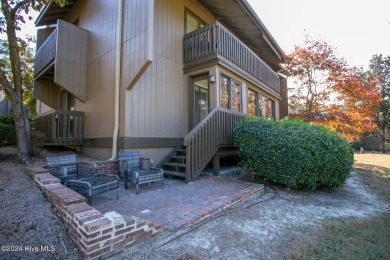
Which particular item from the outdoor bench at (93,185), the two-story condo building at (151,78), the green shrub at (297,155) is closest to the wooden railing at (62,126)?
the two-story condo building at (151,78)

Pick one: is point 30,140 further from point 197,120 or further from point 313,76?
point 313,76

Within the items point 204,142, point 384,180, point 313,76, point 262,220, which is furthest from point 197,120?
point 313,76

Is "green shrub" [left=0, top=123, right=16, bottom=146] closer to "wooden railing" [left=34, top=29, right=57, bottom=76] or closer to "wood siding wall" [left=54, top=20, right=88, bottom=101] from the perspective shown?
"wood siding wall" [left=54, top=20, right=88, bottom=101]

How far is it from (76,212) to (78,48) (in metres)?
7.47

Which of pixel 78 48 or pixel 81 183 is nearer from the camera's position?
pixel 81 183

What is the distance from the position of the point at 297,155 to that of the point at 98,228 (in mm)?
4598

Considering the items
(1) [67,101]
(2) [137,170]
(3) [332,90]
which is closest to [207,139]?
(2) [137,170]

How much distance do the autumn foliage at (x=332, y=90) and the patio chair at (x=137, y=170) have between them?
A: 10.0 meters

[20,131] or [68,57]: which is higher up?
[68,57]

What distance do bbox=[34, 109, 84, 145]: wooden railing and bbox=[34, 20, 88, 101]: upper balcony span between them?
80 centimetres

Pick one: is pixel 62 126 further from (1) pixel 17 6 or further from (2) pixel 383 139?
(2) pixel 383 139

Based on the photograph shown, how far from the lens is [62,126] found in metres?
7.41

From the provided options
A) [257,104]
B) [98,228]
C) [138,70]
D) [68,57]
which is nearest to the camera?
[98,228]

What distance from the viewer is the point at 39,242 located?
234cm
